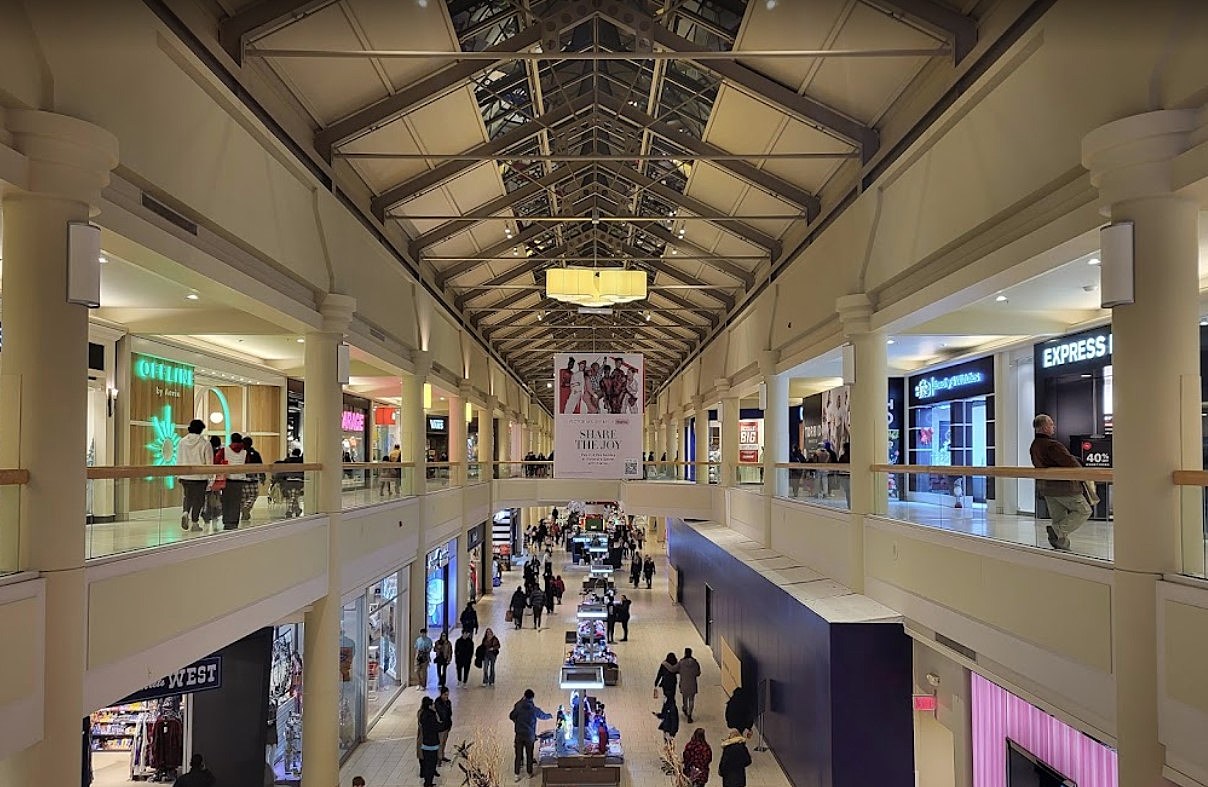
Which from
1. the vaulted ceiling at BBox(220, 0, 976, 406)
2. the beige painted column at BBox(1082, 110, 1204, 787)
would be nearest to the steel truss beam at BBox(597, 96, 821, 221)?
the vaulted ceiling at BBox(220, 0, 976, 406)

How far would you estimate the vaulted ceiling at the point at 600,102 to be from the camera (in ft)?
A: 28.5

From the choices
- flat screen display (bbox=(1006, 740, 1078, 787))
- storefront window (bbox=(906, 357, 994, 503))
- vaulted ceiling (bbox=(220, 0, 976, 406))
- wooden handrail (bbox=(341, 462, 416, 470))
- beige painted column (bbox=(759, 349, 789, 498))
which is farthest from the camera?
storefront window (bbox=(906, 357, 994, 503))

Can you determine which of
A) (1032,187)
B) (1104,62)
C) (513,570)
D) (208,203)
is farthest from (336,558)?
(513,570)

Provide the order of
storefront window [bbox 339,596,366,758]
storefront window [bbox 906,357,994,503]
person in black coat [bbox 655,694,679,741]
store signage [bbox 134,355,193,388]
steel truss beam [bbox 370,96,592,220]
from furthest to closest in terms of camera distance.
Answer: storefront window [bbox 906,357,994,503], steel truss beam [bbox 370,96,592,220], person in black coat [bbox 655,694,679,741], storefront window [bbox 339,596,366,758], store signage [bbox 134,355,193,388]

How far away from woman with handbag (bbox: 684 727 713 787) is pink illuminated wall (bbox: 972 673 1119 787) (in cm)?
292

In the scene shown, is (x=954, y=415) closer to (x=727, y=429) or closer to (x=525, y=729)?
(x=727, y=429)

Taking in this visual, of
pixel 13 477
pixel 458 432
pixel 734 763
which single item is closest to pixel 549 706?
pixel 734 763

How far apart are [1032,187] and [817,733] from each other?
6278 millimetres

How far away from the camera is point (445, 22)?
9922 millimetres

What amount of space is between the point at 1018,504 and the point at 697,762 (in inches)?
217

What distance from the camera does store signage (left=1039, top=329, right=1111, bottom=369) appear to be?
11.5 metres

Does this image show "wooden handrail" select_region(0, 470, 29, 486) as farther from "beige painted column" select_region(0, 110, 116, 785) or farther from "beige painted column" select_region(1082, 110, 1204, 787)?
"beige painted column" select_region(1082, 110, 1204, 787)

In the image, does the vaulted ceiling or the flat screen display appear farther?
the vaulted ceiling

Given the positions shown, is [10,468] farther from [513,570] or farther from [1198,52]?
[513,570]
